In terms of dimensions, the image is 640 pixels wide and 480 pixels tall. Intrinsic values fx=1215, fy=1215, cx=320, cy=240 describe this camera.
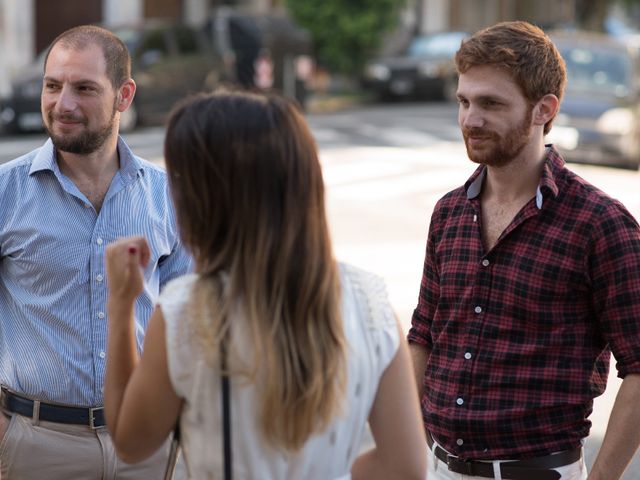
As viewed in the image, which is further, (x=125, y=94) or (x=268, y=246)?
(x=125, y=94)

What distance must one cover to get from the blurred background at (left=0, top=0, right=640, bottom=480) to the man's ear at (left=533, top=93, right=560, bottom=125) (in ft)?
9.70

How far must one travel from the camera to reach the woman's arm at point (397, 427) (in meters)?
2.30

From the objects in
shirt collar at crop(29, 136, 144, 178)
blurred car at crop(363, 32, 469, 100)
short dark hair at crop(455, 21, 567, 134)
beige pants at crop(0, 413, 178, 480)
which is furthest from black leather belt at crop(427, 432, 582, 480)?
blurred car at crop(363, 32, 469, 100)

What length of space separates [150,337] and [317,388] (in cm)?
31

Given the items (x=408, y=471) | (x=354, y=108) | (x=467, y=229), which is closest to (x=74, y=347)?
(x=467, y=229)

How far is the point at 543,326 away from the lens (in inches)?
116

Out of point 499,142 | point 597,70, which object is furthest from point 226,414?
point 597,70

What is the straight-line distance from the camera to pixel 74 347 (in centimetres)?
336

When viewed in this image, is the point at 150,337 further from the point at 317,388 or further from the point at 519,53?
the point at 519,53

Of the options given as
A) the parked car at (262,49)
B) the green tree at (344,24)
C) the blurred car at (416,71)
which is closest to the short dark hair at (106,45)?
the parked car at (262,49)

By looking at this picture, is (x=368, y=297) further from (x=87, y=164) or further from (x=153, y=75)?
(x=153, y=75)

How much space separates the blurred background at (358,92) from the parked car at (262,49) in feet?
0.10

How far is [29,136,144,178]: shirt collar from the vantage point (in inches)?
135

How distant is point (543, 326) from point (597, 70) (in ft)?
43.8
